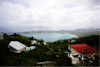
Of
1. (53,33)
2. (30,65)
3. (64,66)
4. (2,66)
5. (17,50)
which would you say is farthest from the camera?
(17,50)

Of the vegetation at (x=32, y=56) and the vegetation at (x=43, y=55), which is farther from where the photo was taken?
the vegetation at (x=32, y=56)

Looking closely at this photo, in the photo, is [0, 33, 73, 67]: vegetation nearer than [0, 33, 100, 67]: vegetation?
No

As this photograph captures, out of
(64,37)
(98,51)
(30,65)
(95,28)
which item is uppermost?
(95,28)

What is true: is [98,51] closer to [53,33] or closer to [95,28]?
[95,28]

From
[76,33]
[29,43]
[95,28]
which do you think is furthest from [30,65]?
[29,43]

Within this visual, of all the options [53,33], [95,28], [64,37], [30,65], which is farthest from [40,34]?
[95,28]

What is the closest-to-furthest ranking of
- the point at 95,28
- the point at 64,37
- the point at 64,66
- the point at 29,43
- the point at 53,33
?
the point at 95,28
the point at 64,66
the point at 64,37
the point at 53,33
the point at 29,43

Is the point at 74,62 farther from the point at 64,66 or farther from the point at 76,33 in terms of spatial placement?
the point at 76,33

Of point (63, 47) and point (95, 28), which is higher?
point (95, 28)

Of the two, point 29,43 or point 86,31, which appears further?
point 29,43
